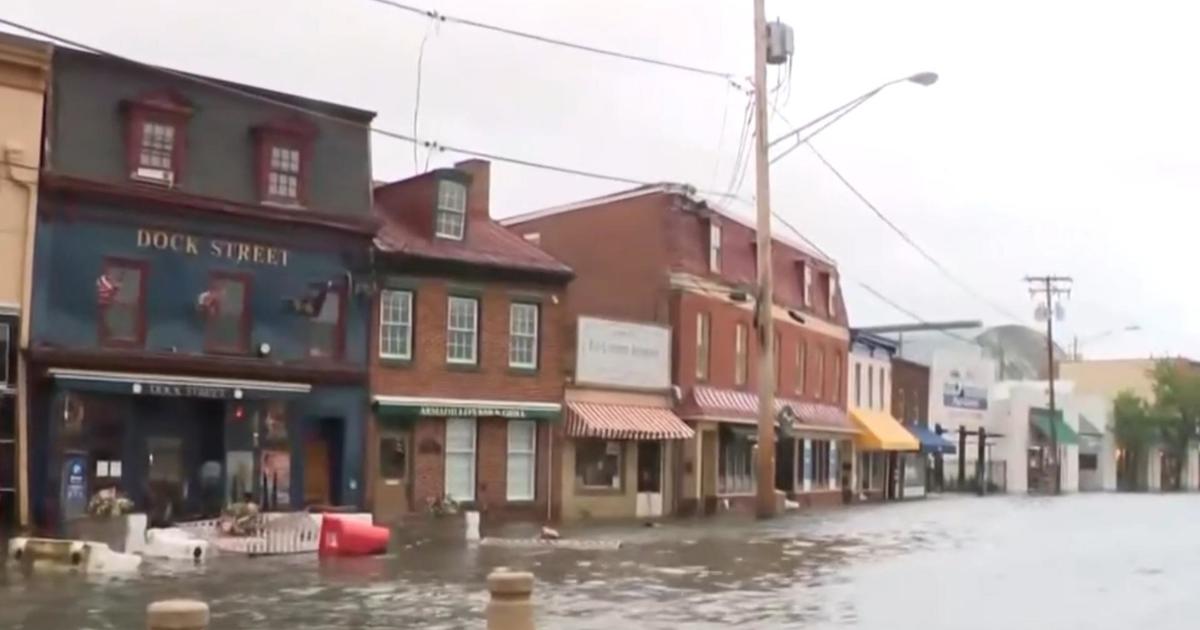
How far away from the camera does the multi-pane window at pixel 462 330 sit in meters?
36.1

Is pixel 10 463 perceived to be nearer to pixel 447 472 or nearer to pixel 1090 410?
pixel 447 472

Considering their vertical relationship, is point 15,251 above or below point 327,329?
above

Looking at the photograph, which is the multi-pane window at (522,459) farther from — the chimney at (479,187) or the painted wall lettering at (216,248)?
the painted wall lettering at (216,248)

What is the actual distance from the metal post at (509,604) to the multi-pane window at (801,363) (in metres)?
44.1

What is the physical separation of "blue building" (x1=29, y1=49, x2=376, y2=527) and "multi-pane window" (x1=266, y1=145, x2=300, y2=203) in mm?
41

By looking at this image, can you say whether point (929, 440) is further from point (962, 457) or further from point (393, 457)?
point (393, 457)

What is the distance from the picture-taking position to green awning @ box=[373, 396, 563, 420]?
113 feet

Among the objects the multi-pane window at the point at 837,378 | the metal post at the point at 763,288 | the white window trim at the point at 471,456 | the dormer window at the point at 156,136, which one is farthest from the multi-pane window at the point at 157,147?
the multi-pane window at the point at 837,378

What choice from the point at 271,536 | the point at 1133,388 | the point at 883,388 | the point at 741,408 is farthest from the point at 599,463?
the point at 1133,388

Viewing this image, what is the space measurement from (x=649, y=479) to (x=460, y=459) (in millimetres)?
7773

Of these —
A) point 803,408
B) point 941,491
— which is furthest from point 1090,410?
point 803,408

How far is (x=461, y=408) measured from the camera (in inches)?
1406

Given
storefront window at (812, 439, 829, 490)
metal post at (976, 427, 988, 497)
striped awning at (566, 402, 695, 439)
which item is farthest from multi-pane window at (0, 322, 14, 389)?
metal post at (976, 427, 988, 497)

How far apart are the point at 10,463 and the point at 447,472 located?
10.3m
